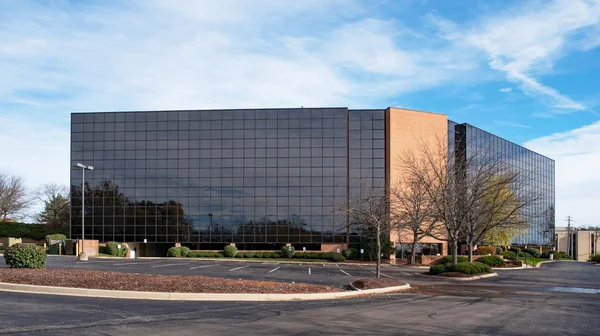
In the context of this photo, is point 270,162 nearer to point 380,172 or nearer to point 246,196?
point 246,196

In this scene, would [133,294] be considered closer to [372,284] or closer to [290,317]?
[290,317]

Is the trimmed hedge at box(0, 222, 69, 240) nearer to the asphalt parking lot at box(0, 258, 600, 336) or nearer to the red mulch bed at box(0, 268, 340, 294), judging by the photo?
the red mulch bed at box(0, 268, 340, 294)

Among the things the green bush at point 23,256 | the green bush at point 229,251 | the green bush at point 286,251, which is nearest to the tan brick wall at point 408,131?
the green bush at point 286,251

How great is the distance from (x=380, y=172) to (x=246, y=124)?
16.9m

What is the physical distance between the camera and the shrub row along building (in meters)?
63.8

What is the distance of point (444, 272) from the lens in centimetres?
3453

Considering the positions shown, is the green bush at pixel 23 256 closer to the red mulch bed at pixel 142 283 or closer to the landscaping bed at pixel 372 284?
the red mulch bed at pixel 142 283

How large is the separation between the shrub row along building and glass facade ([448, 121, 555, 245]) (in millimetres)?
10960

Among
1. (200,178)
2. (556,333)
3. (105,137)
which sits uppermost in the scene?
(105,137)

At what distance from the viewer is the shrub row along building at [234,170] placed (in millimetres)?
63781

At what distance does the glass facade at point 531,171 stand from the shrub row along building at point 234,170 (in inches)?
432

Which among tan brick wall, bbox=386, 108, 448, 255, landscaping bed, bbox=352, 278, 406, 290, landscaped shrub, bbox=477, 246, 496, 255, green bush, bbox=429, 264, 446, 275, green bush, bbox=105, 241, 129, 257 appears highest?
tan brick wall, bbox=386, 108, 448, 255

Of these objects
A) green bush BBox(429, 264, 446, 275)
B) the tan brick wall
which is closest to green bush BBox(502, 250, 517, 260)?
the tan brick wall

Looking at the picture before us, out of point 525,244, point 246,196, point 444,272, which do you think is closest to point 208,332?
point 444,272
